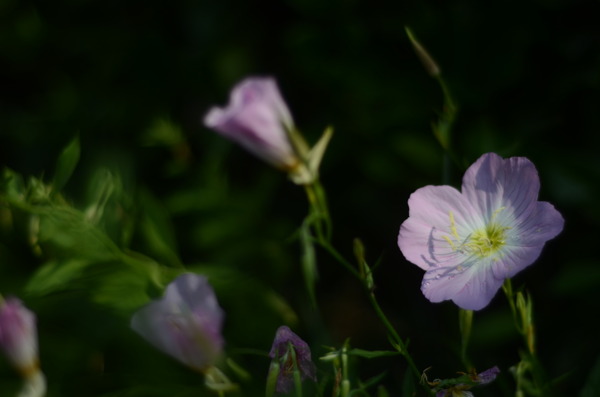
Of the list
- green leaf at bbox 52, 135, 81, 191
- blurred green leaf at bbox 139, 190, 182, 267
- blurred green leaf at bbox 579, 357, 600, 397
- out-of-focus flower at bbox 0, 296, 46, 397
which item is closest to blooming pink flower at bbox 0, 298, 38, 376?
out-of-focus flower at bbox 0, 296, 46, 397

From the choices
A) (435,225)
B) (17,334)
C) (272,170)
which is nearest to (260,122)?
A: (435,225)

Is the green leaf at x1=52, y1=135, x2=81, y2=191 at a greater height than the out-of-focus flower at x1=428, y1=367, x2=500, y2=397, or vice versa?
the green leaf at x1=52, y1=135, x2=81, y2=191

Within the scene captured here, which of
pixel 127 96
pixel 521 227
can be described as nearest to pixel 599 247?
pixel 521 227

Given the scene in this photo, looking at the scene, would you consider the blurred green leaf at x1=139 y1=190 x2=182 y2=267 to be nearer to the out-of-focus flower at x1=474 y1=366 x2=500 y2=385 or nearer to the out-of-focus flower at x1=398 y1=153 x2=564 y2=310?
the out-of-focus flower at x1=398 y1=153 x2=564 y2=310

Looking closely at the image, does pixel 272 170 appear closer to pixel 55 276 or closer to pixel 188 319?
pixel 55 276

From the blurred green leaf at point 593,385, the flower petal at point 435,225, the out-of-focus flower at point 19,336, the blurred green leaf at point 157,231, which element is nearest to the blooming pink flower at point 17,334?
the out-of-focus flower at point 19,336

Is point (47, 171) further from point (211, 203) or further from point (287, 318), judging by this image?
point (287, 318)
